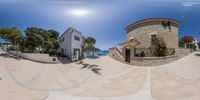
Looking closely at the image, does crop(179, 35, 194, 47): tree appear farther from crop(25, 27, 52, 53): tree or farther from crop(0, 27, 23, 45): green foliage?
crop(0, 27, 23, 45): green foliage

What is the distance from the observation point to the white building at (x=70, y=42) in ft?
6.73

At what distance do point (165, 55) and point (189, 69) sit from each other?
866 millimetres

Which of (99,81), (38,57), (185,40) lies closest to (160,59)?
(185,40)

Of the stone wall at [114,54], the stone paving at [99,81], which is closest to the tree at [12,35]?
the stone paving at [99,81]

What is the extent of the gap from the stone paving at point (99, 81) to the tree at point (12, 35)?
14.2 inches

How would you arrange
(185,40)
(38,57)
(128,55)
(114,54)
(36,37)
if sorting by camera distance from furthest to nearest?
(128,55) → (114,54) → (185,40) → (38,57) → (36,37)

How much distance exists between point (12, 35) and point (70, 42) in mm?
929

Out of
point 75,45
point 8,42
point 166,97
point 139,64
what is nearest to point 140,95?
point 166,97

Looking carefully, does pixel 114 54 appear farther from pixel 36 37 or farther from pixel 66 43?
pixel 36 37

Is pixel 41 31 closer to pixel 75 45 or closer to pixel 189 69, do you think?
pixel 75 45

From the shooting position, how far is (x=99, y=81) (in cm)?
288

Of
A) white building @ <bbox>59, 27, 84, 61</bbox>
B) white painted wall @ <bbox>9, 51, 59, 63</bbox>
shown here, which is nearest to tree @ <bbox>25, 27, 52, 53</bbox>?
white painted wall @ <bbox>9, 51, 59, 63</bbox>

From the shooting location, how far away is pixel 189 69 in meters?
3.22

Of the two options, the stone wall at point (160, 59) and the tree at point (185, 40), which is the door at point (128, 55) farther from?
the tree at point (185, 40)
